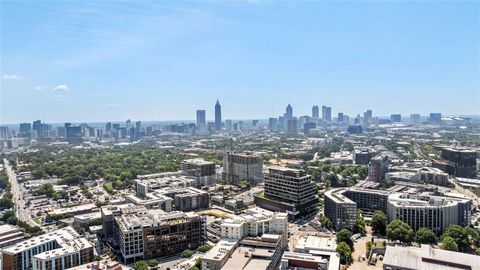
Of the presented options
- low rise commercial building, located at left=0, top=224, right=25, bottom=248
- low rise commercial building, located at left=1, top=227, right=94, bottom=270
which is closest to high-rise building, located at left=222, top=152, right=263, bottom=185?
low rise commercial building, located at left=0, top=224, right=25, bottom=248

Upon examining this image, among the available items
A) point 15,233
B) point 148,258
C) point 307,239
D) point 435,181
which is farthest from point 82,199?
point 435,181

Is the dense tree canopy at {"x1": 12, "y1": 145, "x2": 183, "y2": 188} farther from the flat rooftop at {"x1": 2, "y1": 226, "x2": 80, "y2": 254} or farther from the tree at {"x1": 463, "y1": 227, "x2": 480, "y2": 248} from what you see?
the tree at {"x1": 463, "y1": 227, "x2": 480, "y2": 248}

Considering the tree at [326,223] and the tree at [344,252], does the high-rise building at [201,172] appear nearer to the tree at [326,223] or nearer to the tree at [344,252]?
the tree at [326,223]

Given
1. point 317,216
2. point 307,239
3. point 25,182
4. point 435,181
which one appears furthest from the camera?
point 25,182

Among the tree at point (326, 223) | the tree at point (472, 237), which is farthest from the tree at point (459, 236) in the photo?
the tree at point (326, 223)

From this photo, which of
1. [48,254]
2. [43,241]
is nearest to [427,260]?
[48,254]

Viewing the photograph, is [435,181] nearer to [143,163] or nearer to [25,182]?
[143,163]
